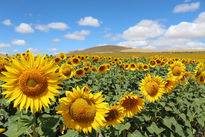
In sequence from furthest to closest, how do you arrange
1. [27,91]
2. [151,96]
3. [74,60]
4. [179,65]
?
[74,60]
[179,65]
[151,96]
[27,91]

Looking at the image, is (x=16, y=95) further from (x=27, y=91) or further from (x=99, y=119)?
(x=99, y=119)

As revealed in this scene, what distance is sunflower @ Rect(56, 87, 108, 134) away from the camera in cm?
210

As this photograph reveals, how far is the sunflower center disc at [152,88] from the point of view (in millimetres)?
3842

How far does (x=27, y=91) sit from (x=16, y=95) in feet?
0.53

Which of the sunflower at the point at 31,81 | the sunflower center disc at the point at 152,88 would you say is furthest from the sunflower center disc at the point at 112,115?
the sunflower center disc at the point at 152,88

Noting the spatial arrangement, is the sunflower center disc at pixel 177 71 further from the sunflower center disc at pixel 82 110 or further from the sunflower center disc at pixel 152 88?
the sunflower center disc at pixel 82 110

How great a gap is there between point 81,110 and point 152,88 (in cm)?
237

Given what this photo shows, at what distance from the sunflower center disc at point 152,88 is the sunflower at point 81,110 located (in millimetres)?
1994

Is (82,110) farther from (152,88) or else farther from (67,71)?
(67,71)

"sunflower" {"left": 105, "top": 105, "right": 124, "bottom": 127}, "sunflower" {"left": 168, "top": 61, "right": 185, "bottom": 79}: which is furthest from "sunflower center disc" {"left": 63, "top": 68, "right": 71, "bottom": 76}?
"sunflower" {"left": 168, "top": 61, "right": 185, "bottom": 79}

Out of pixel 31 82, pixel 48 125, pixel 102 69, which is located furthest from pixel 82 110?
pixel 102 69

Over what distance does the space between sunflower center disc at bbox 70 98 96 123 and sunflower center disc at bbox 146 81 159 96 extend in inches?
83.9

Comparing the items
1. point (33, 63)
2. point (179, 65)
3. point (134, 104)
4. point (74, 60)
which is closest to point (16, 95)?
point (33, 63)

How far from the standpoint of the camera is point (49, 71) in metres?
2.04
